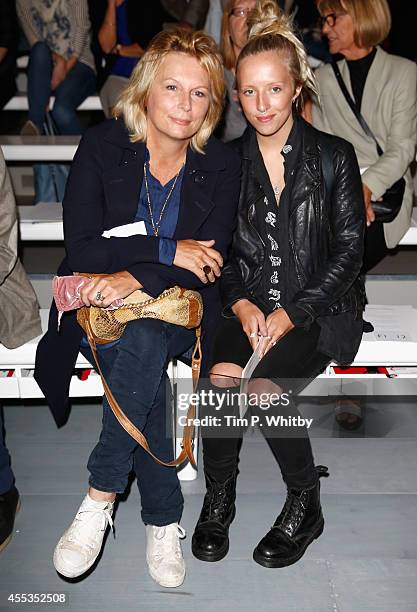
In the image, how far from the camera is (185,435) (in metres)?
2.44

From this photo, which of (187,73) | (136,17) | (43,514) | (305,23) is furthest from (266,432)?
(305,23)

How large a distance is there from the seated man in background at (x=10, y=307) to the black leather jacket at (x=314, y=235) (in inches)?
25.6

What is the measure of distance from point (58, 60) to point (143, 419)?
8.77 ft

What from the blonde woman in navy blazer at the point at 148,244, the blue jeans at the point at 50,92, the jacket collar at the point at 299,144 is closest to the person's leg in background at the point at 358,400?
the jacket collar at the point at 299,144

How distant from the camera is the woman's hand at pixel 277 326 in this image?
2.41m

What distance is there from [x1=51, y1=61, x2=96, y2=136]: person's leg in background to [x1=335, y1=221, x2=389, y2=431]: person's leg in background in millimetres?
1867

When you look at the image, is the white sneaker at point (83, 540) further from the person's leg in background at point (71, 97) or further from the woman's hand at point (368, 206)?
the person's leg in background at point (71, 97)

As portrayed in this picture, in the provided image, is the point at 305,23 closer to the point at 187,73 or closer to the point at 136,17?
the point at 136,17

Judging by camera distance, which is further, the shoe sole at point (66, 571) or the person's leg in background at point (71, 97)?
the person's leg in background at point (71, 97)

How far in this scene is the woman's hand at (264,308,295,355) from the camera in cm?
241

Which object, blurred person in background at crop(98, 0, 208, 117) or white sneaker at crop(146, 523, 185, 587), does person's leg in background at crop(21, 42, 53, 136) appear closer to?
blurred person in background at crop(98, 0, 208, 117)

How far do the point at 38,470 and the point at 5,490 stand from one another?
1.03ft

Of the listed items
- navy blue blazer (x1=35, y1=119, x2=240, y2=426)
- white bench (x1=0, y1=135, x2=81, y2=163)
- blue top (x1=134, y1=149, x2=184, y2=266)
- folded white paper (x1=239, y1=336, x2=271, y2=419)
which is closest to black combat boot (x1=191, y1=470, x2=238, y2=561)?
folded white paper (x1=239, y1=336, x2=271, y2=419)

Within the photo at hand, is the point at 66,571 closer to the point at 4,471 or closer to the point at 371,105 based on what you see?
the point at 4,471
